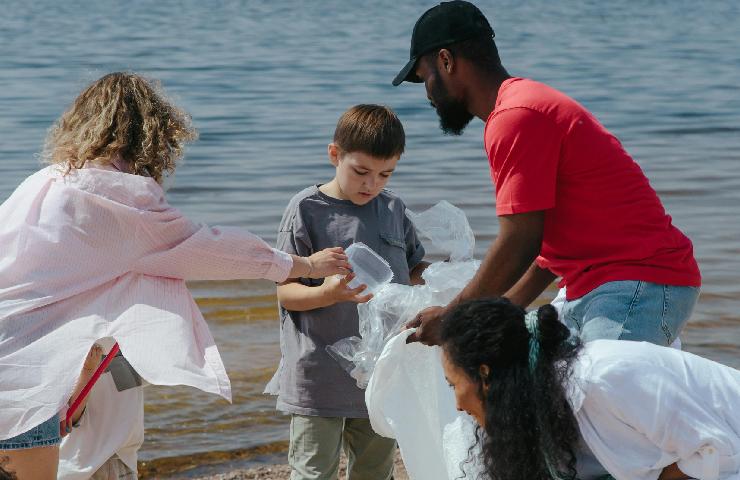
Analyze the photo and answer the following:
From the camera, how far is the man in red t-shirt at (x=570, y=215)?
10.4 feet

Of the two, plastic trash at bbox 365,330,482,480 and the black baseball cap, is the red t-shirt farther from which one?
plastic trash at bbox 365,330,482,480

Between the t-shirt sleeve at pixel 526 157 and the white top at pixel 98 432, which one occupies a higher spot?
the t-shirt sleeve at pixel 526 157

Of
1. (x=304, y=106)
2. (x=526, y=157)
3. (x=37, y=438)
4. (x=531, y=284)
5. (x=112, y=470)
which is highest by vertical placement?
(x=526, y=157)

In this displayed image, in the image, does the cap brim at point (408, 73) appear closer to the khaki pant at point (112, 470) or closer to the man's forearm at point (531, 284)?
the man's forearm at point (531, 284)

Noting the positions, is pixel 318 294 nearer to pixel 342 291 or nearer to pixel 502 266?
pixel 342 291

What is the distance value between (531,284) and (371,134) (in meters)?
0.70

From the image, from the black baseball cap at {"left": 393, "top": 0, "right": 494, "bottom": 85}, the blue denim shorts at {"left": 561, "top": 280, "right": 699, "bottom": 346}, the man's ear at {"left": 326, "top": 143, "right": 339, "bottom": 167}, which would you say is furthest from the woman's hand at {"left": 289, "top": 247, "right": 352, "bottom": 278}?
the blue denim shorts at {"left": 561, "top": 280, "right": 699, "bottom": 346}

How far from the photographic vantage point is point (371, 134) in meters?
3.85

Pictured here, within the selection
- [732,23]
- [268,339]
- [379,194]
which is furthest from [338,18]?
[379,194]

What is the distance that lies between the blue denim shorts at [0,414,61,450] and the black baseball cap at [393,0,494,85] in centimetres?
137

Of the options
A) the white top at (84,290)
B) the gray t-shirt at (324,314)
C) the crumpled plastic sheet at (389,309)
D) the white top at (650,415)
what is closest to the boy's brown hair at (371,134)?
the gray t-shirt at (324,314)

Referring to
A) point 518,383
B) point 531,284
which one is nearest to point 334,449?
point 531,284

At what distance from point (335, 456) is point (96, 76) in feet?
4.60

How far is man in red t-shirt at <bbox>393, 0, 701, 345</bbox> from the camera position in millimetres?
3176
